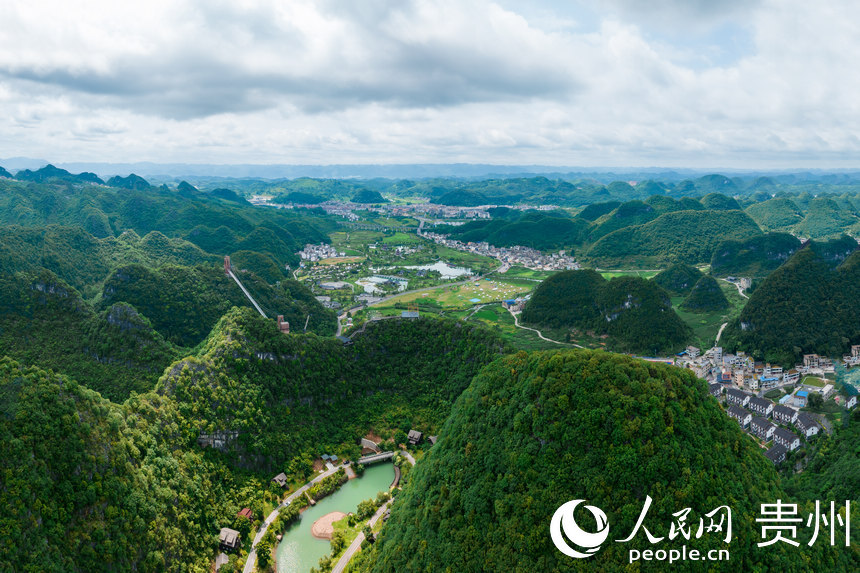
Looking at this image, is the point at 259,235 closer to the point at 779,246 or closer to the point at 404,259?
the point at 404,259

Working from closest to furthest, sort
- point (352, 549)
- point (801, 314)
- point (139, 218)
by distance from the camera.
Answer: point (352, 549), point (801, 314), point (139, 218)

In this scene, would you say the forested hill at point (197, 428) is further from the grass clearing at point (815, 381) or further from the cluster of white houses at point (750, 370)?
the grass clearing at point (815, 381)

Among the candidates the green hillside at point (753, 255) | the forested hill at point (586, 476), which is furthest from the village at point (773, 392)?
the green hillside at point (753, 255)

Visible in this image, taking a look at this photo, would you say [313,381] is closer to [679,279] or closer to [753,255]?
[679,279]

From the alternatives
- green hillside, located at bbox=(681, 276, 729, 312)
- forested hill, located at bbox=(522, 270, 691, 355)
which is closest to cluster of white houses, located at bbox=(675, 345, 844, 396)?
forested hill, located at bbox=(522, 270, 691, 355)

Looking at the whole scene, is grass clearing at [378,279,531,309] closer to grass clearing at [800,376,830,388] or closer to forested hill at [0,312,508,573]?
forested hill at [0,312,508,573]

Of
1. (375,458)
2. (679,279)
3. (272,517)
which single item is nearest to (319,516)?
(272,517)

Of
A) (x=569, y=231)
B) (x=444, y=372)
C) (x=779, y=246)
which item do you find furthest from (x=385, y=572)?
(x=569, y=231)
